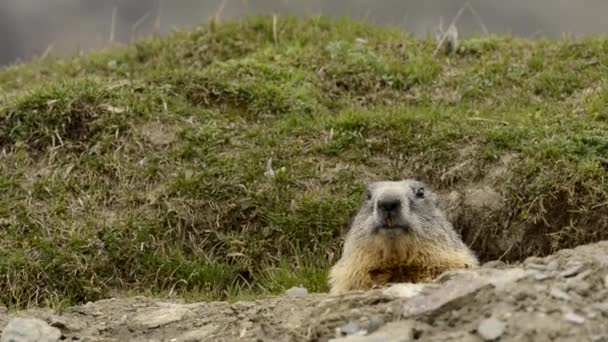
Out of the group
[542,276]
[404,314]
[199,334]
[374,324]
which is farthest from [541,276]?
[199,334]

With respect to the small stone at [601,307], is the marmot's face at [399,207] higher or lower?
higher

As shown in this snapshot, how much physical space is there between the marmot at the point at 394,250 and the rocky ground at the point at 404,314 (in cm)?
76

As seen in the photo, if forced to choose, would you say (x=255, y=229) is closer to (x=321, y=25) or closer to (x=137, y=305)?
(x=137, y=305)

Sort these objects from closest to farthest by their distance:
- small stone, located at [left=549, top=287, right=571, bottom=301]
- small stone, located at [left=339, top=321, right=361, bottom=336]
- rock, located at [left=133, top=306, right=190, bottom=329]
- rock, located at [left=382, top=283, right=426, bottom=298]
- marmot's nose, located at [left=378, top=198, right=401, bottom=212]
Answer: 1. small stone, located at [left=549, top=287, right=571, bottom=301]
2. small stone, located at [left=339, top=321, right=361, bottom=336]
3. rock, located at [left=382, top=283, right=426, bottom=298]
4. rock, located at [left=133, top=306, right=190, bottom=329]
5. marmot's nose, located at [left=378, top=198, right=401, bottom=212]

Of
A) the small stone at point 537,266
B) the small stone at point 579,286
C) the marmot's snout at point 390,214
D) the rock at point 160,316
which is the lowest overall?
the rock at point 160,316

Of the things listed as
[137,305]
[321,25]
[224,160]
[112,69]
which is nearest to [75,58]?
[112,69]

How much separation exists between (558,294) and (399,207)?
5.94 feet

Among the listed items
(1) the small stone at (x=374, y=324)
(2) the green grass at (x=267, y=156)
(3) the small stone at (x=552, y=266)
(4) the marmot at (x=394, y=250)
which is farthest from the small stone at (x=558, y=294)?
(2) the green grass at (x=267, y=156)

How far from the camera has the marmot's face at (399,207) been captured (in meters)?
5.81

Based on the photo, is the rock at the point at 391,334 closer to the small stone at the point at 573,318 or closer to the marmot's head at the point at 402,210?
the small stone at the point at 573,318

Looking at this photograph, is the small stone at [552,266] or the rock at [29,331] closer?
the small stone at [552,266]

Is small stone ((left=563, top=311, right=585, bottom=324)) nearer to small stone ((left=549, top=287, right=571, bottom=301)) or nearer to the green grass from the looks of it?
small stone ((left=549, top=287, right=571, bottom=301))

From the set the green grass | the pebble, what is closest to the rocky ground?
the pebble

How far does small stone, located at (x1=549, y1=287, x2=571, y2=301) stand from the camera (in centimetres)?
410
